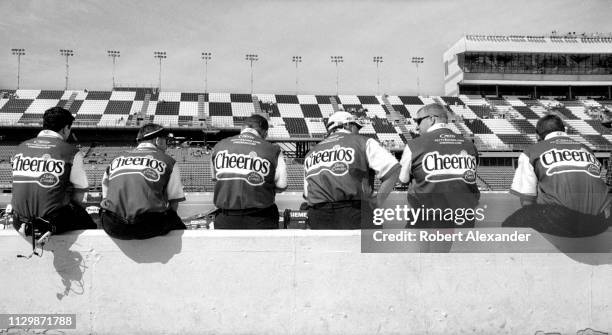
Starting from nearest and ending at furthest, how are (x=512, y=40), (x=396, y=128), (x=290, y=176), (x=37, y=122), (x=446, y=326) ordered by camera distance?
(x=446, y=326), (x=290, y=176), (x=37, y=122), (x=396, y=128), (x=512, y=40)

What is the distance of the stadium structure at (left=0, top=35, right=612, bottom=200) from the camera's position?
→ 37.2m

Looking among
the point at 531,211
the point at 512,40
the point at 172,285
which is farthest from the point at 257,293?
the point at 512,40

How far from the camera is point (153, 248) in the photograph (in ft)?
10.8

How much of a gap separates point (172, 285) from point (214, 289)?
0.92 ft

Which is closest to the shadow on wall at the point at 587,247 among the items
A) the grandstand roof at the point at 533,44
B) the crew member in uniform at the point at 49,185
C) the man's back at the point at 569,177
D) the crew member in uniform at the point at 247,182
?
the man's back at the point at 569,177

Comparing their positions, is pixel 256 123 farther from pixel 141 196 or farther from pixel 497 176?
pixel 497 176

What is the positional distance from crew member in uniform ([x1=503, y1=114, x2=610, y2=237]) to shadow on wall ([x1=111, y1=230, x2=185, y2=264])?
2278 millimetres

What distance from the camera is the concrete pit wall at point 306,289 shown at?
10.6ft

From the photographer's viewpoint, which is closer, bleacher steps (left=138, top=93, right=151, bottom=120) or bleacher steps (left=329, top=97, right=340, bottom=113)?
bleacher steps (left=138, top=93, right=151, bottom=120)

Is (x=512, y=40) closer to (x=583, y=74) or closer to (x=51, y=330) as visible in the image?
(x=583, y=74)

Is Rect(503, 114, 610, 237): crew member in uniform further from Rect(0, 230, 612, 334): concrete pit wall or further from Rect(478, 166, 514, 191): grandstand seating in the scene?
Rect(478, 166, 514, 191): grandstand seating

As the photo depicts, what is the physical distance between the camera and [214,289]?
3250mm

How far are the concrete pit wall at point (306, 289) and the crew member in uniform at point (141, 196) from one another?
0.21 meters

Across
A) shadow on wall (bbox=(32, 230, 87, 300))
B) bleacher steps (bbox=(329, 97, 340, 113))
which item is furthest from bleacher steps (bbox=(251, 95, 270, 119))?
shadow on wall (bbox=(32, 230, 87, 300))
